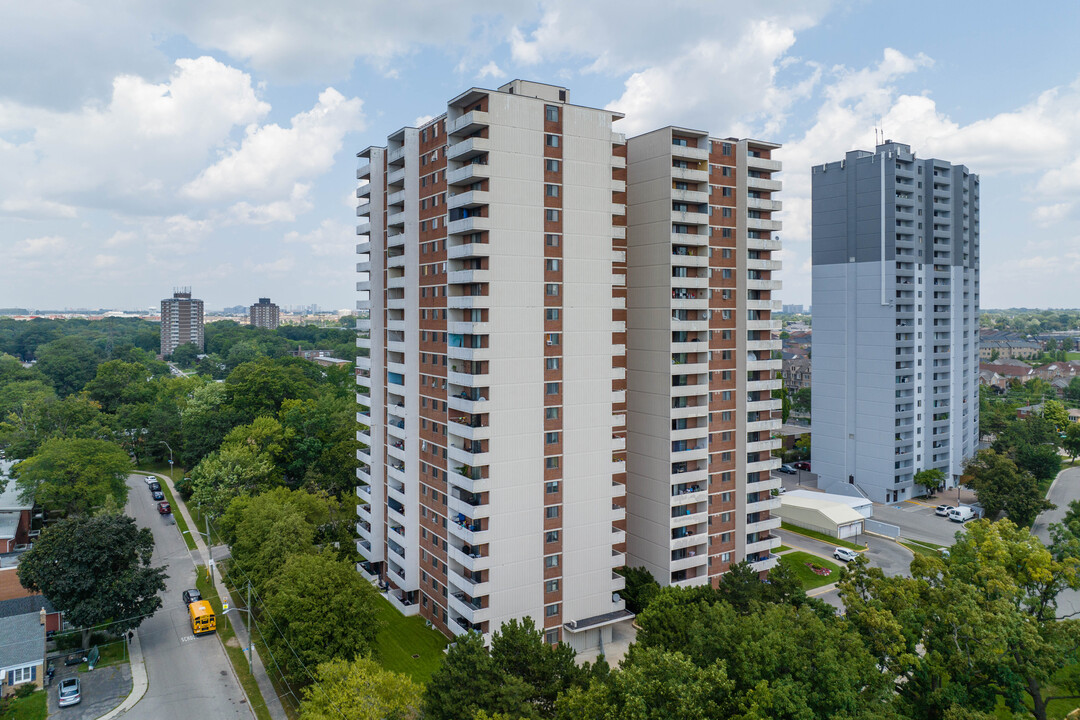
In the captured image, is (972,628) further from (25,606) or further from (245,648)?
(25,606)

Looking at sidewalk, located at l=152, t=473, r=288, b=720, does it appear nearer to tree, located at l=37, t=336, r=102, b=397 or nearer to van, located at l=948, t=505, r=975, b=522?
van, located at l=948, t=505, r=975, b=522

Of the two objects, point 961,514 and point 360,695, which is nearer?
point 360,695

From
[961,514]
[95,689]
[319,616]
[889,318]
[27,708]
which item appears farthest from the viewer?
[889,318]

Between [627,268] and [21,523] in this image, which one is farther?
[21,523]

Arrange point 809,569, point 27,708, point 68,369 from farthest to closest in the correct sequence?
point 68,369, point 809,569, point 27,708

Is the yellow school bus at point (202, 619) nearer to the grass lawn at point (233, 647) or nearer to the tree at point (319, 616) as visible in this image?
the grass lawn at point (233, 647)

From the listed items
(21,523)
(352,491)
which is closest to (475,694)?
(352,491)

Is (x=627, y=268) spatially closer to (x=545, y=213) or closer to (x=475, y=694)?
(x=545, y=213)

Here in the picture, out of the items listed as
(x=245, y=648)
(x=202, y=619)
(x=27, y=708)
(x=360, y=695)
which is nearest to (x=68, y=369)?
(x=202, y=619)
